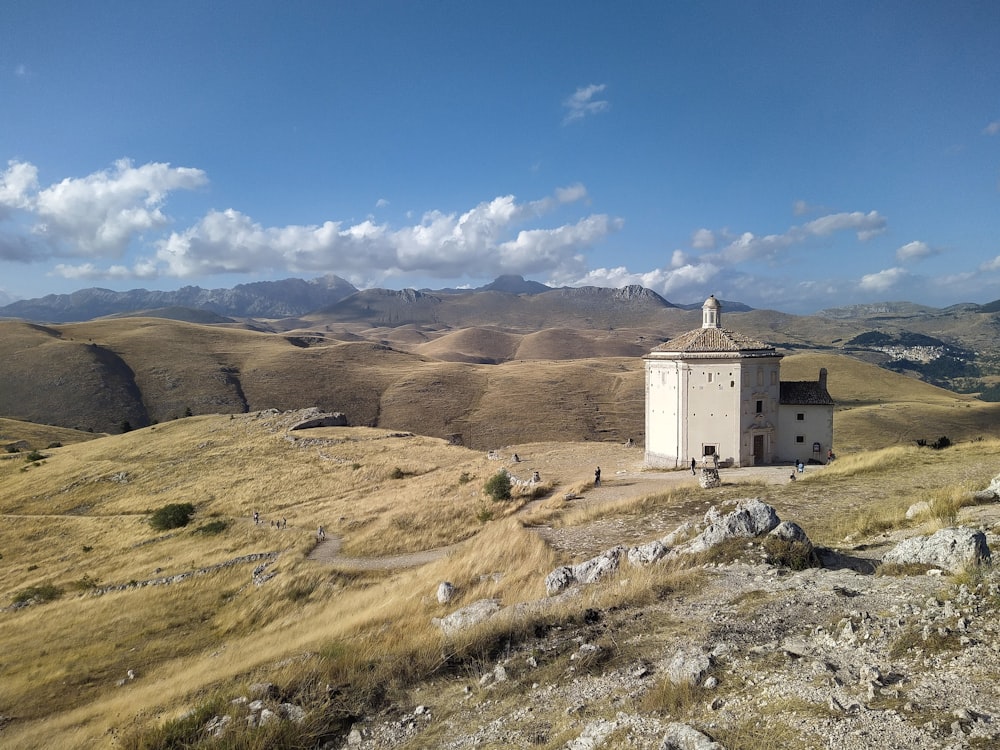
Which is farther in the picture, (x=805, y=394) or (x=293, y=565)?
(x=805, y=394)

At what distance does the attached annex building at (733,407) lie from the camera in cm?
3294

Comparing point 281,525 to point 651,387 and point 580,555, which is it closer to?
point 580,555

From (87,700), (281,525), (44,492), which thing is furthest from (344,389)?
(87,700)

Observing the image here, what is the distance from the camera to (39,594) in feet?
73.7

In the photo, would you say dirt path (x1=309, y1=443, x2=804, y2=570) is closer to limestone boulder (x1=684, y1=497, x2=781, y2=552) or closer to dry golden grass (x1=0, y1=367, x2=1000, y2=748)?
dry golden grass (x1=0, y1=367, x2=1000, y2=748)

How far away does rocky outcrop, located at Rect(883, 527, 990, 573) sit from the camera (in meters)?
9.33

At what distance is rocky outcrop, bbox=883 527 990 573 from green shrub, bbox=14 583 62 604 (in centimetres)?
2929

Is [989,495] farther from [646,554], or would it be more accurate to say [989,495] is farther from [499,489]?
[499,489]

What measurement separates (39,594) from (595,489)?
24.9 metres

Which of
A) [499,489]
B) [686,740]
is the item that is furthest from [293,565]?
[686,740]

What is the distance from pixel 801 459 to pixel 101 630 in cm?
3645

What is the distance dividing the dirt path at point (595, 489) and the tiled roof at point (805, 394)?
4.51 m

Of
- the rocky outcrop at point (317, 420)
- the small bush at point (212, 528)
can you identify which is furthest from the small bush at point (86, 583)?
the rocky outcrop at point (317, 420)

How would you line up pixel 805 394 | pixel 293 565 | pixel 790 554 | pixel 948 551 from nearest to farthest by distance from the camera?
pixel 948 551 < pixel 790 554 < pixel 293 565 < pixel 805 394
